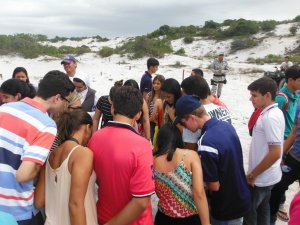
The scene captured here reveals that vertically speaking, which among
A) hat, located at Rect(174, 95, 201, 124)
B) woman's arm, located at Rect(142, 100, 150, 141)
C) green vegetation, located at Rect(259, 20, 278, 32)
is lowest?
woman's arm, located at Rect(142, 100, 150, 141)

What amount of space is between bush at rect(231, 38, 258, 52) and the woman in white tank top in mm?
28558

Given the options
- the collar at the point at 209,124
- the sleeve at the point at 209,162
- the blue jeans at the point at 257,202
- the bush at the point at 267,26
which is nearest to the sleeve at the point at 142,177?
the sleeve at the point at 209,162

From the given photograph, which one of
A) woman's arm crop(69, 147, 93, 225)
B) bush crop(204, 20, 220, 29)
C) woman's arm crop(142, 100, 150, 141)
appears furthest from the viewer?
bush crop(204, 20, 220, 29)

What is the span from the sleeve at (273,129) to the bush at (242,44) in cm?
2750

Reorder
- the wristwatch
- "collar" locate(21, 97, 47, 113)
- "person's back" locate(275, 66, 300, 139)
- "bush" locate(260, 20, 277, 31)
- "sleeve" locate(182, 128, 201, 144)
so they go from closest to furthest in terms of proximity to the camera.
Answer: "collar" locate(21, 97, 47, 113) → the wristwatch → "sleeve" locate(182, 128, 201, 144) → "person's back" locate(275, 66, 300, 139) → "bush" locate(260, 20, 277, 31)

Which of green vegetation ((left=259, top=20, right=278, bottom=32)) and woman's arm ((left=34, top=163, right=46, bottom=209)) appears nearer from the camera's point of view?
woman's arm ((left=34, top=163, right=46, bottom=209))

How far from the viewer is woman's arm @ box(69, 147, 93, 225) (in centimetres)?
194

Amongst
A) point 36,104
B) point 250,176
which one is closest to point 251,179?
point 250,176

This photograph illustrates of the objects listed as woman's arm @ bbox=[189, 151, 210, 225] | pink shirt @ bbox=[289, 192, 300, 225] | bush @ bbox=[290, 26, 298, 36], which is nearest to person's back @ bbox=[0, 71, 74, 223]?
woman's arm @ bbox=[189, 151, 210, 225]

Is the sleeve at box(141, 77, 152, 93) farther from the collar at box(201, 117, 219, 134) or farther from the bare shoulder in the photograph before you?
the bare shoulder

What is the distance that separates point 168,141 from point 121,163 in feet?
1.82

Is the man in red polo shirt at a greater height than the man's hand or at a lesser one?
greater

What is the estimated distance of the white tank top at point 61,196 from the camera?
201cm

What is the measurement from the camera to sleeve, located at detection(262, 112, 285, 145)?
285 cm
